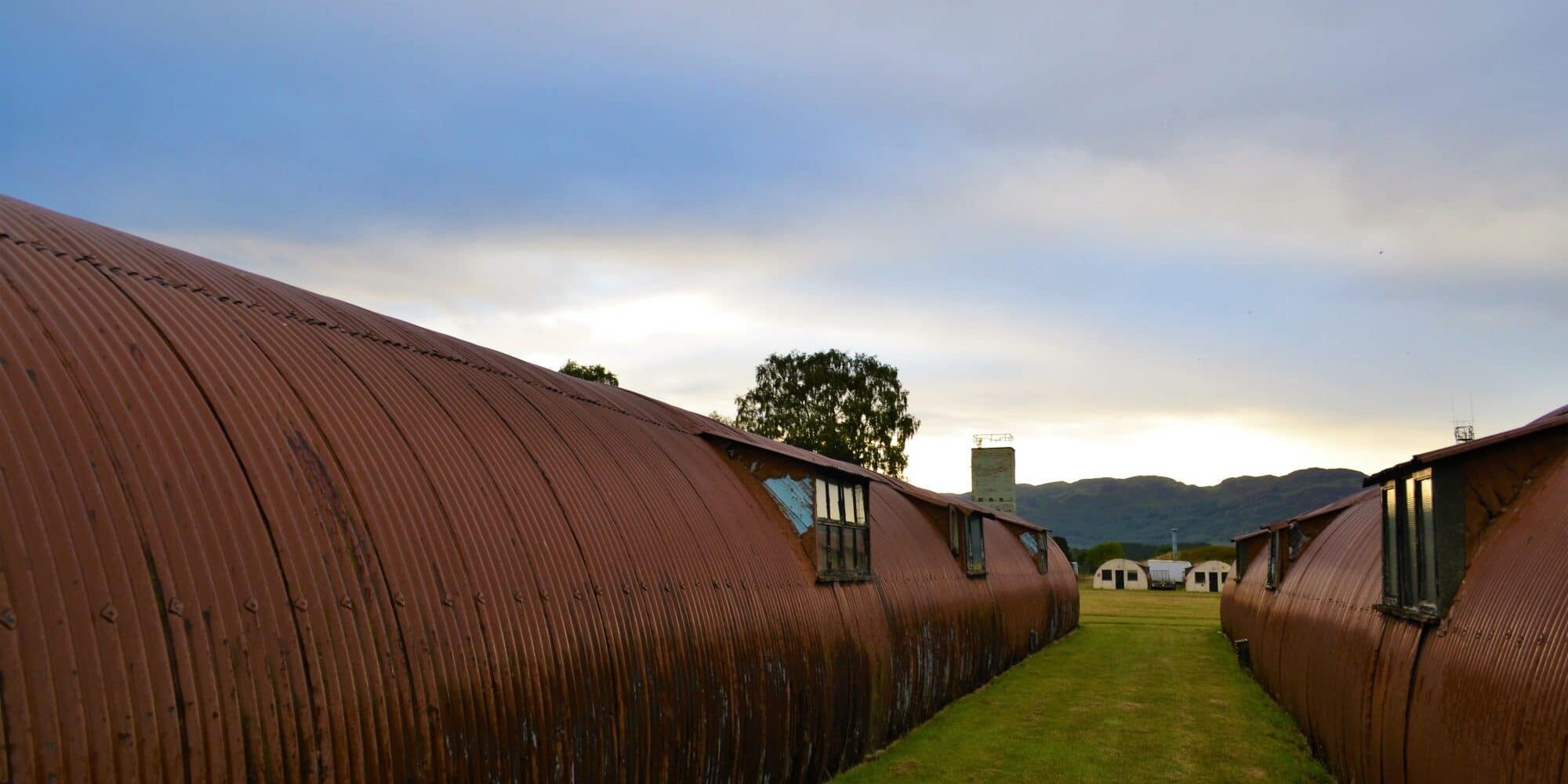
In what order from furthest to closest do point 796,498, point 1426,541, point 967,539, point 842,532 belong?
point 967,539 < point 842,532 < point 796,498 < point 1426,541

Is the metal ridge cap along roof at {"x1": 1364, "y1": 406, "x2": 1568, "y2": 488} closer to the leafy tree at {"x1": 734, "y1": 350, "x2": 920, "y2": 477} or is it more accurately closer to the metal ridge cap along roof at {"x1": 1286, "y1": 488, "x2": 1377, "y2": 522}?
the metal ridge cap along roof at {"x1": 1286, "y1": 488, "x2": 1377, "y2": 522}

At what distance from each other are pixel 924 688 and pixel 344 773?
1664cm

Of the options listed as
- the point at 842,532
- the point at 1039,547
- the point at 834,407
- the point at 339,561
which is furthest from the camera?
the point at 834,407

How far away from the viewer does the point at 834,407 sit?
85.8m

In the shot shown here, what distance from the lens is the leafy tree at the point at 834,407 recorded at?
8531 centimetres

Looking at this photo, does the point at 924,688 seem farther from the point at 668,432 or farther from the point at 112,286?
the point at 112,286

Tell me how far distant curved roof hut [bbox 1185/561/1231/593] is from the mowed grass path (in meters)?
69.6

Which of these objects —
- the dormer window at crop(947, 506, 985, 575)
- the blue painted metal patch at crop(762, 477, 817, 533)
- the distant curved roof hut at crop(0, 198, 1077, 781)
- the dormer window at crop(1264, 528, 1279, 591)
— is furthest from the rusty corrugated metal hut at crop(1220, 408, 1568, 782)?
the dormer window at crop(947, 506, 985, 575)

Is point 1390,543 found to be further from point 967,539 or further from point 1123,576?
point 1123,576

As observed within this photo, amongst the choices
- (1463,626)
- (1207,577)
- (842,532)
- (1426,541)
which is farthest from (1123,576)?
(1463,626)

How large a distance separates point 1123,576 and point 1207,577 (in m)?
7.65

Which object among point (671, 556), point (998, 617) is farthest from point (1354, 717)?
point (998, 617)

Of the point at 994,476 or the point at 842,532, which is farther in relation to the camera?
the point at 994,476

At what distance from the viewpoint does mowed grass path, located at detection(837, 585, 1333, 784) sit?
667 inches
